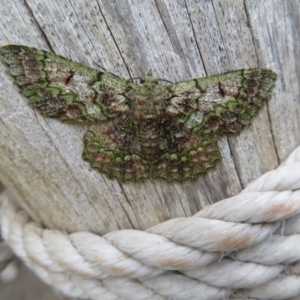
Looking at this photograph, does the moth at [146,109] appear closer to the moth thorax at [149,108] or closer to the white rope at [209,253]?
the moth thorax at [149,108]

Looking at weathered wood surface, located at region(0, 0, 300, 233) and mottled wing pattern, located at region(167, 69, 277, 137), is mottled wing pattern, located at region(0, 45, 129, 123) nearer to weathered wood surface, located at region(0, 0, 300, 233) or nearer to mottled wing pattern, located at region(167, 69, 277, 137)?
weathered wood surface, located at region(0, 0, 300, 233)

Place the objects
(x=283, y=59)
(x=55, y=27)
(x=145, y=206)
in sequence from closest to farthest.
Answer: (x=55, y=27) < (x=283, y=59) < (x=145, y=206)

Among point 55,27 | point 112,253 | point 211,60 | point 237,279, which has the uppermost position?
point 55,27

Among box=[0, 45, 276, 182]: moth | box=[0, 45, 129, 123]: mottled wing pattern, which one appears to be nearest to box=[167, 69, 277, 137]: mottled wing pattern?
box=[0, 45, 276, 182]: moth

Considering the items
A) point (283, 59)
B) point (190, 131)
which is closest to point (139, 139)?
point (190, 131)

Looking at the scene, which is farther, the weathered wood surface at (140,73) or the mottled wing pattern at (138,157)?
the mottled wing pattern at (138,157)

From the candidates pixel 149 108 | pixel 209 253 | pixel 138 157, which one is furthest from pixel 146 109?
pixel 209 253

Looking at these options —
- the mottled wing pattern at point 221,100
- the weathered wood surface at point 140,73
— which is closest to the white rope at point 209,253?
the weathered wood surface at point 140,73

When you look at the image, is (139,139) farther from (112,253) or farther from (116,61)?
(112,253)
